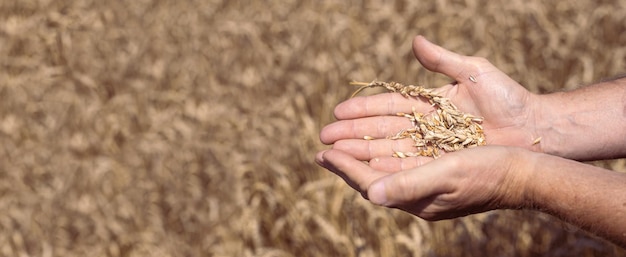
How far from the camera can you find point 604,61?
17.8ft

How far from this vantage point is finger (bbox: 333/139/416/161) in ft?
9.57

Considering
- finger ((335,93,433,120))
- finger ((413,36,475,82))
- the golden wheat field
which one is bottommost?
the golden wheat field

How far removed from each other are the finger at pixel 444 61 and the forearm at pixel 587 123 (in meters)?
0.34

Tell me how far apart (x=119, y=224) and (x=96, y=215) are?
0.17m

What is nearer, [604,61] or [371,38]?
[604,61]

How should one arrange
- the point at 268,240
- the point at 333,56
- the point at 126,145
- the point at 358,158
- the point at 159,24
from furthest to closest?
the point at 159,24
the point at 333,56
the point at 126,145
the point at 268,240
the point at 358,158

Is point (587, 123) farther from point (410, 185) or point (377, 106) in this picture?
point (410, 185)

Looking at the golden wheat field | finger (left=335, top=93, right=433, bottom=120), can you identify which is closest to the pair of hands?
finger (left=335, top=93, right=433, bottom=120)

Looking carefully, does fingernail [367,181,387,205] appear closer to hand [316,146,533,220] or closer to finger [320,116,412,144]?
hand [316,146,533,220]

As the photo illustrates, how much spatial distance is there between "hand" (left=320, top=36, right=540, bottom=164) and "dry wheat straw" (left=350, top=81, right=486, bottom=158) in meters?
0.04

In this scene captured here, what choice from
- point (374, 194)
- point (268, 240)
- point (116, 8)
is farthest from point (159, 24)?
point (374, 194)

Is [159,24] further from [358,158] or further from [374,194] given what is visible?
[374,194]

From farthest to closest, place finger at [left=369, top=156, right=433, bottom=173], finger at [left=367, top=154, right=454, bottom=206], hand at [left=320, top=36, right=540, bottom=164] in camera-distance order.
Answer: hand at [left=320, top=36, right=540, bottom=164]
finger at [left=369, top=156, right=433, bottom=173]
finger at [left=367, top=154, right=454, bottom=206]

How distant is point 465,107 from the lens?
3160 millimetres
